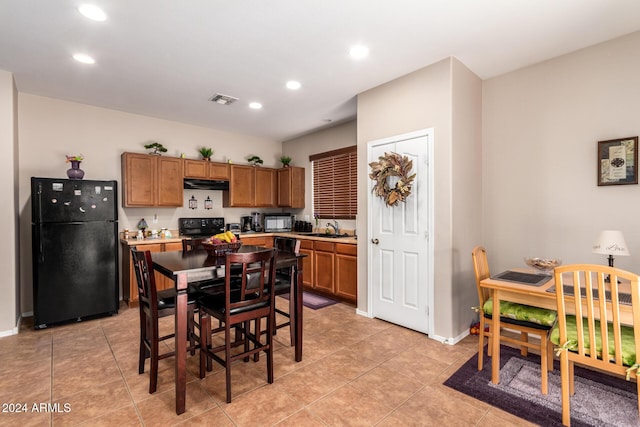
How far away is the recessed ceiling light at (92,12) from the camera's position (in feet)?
7.30

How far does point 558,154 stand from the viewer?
306cm

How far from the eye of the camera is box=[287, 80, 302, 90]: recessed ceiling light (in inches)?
140

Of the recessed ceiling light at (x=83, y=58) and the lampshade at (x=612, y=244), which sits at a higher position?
the recessed ceiling light at (x=83, y=58)

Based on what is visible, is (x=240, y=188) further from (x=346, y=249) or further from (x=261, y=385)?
(x=261, y=385)

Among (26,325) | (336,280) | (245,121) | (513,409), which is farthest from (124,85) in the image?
(513,409)

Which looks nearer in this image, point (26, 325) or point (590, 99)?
point (590, 99)

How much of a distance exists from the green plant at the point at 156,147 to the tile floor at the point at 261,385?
2573 millimetres

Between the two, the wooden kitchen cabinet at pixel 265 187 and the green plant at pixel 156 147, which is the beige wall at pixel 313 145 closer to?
the wooden kitchen cabinet at pixel 265 187

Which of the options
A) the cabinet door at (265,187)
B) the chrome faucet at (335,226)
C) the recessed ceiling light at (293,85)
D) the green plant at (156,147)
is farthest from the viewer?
the cabinet door at (265,187)

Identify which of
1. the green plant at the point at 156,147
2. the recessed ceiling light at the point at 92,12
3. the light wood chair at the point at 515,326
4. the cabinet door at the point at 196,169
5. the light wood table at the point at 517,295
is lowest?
the light wood chair at the point at 515,326

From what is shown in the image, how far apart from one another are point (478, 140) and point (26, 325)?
5533 millimetres

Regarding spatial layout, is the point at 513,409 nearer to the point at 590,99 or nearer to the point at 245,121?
the point at 590,99

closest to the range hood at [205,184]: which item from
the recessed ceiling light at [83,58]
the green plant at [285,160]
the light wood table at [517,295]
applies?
the green plant at [285,160]

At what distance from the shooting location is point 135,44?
2.71 m
